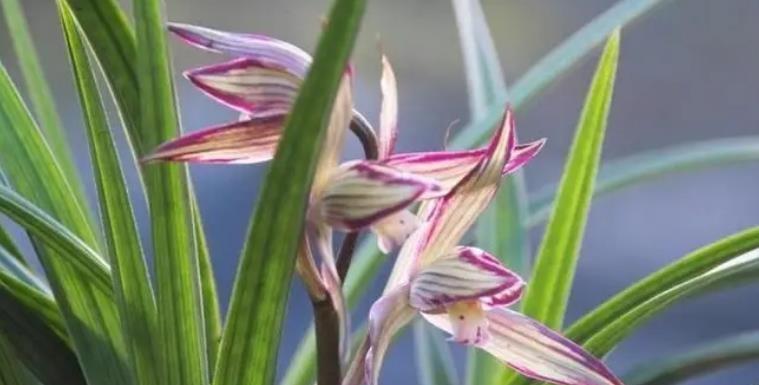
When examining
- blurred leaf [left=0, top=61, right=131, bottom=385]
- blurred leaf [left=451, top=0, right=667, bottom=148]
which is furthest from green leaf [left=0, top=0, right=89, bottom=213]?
blurred leaf [left=451, top=0, right=667, bottom=148]

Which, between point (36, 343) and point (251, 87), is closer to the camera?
point (251, 87)

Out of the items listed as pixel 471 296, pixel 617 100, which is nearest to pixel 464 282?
pixel 471 296

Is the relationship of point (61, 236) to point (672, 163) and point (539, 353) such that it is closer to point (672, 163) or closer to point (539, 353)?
point (539, 353)

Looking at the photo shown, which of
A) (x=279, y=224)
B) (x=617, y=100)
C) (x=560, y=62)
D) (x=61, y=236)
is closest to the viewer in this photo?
(x=279, y=224)

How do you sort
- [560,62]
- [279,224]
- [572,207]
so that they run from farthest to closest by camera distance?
[560,62], [572,207], [279,224]

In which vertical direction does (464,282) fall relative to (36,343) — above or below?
above

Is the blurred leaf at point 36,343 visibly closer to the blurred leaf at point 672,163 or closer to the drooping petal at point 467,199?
the drooping petal at point 467,199

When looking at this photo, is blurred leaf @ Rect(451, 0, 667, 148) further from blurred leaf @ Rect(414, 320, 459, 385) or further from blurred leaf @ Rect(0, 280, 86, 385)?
blurred leaf @ Rect(0, 280, 86, 385)

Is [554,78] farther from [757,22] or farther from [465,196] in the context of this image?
[757,22]
